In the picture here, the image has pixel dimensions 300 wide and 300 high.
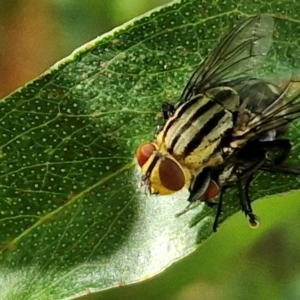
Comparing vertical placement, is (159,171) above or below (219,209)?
above

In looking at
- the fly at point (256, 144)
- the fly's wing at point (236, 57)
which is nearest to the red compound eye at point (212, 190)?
the fly at point (256, 144)

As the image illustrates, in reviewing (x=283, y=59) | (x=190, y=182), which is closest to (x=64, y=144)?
(x=190, y=182)

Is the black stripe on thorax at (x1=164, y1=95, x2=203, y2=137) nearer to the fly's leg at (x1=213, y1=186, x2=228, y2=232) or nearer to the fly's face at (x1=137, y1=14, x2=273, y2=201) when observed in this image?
the fly's face at (x1=137, y1=14, x2=273, y2=201)

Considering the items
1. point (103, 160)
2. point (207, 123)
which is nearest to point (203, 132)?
point (207, 123)

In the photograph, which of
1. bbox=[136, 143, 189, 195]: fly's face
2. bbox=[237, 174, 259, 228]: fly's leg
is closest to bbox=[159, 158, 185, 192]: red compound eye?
bbox=[136, 143, 189, 195]: fly's face

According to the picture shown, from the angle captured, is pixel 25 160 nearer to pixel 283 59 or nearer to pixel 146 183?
pixel 146 183

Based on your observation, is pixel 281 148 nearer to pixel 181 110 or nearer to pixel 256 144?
pixel 256 144

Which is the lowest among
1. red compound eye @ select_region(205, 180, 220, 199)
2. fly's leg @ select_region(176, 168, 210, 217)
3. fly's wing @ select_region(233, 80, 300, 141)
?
red compound eye @ select_region(205, 180, 220, 199)

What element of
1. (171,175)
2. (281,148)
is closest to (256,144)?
(281,148)
